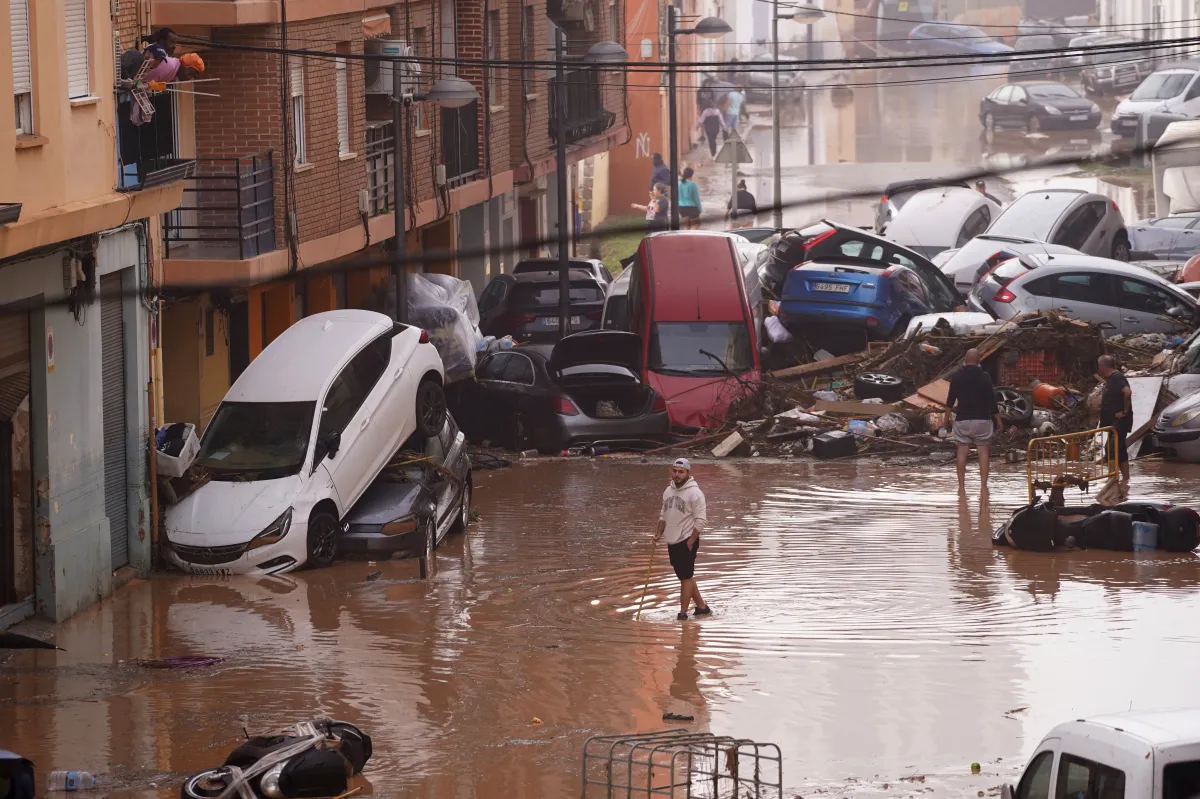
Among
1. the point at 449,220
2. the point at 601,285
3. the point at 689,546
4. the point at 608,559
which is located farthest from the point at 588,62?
the point at 689,546

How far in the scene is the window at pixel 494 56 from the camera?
34688 millimetres

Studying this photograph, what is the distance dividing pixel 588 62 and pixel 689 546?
14.4m

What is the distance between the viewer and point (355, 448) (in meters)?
18.1

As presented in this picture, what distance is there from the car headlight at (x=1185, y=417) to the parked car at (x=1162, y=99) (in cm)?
2704


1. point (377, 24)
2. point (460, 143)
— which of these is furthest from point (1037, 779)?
point (460, 143)

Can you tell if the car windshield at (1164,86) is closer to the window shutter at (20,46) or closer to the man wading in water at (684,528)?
the man wading in water at (684,528)

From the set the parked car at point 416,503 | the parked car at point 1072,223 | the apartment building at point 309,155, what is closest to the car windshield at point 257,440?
the parked car at point 416,503

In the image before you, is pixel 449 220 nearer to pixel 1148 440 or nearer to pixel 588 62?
pixel 588 62

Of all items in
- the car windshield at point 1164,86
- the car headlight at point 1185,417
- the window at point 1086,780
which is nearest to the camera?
the window at point 1086,780

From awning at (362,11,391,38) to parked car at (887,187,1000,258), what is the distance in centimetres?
1243

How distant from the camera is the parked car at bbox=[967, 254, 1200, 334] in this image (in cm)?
2858

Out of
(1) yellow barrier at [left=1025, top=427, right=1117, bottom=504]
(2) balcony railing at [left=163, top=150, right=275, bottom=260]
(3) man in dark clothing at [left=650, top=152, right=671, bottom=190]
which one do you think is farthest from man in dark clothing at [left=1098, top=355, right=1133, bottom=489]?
(3) man in dark clothing at [left=650, top=152, right=671, bottom=190]

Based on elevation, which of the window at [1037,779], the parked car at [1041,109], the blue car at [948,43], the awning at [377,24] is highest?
the blue car at [948,43]

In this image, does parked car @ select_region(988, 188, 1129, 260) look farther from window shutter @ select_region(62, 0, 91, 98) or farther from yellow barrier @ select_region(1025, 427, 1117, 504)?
window shutter @ select_region(62, 0, 91, 98)
